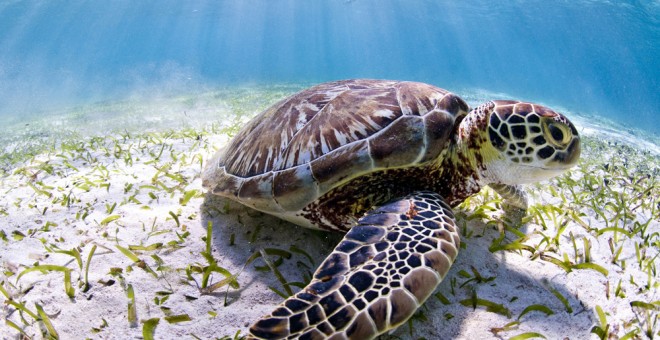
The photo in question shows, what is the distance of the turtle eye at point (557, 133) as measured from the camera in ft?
6.35

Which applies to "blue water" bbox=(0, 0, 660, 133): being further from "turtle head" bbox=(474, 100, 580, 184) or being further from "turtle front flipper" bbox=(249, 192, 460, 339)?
"turtle front flipper" bbox=(249, 192, 460, 339)

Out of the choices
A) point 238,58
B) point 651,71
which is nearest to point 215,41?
point 238,58

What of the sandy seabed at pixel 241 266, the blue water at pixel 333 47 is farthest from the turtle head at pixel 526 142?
the blue water at pixel 333 47

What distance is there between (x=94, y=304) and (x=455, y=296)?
1822mm

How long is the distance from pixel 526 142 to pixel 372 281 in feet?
4.38

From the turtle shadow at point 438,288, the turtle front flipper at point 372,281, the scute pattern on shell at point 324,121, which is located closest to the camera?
the turtle front flipper at point 372,281

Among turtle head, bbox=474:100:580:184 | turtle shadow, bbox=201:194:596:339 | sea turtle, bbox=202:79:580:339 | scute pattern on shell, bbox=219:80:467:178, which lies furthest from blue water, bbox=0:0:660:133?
turtle head, bbox=474:100:580:184

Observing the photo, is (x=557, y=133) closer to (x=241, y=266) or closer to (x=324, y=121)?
(x=324, y=121)

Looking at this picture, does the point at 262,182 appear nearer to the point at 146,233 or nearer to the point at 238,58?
the point at 146,233

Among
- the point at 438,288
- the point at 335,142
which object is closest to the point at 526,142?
the point at 438,288

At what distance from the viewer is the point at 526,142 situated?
2.00 meters

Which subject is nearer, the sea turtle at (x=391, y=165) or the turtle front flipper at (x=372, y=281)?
the turtle front flipper at (x=372, y=281)

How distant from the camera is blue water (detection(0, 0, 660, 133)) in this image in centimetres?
3544

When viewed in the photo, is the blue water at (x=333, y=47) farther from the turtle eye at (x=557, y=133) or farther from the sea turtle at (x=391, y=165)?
the turtle eye at (x=557, y=133)
